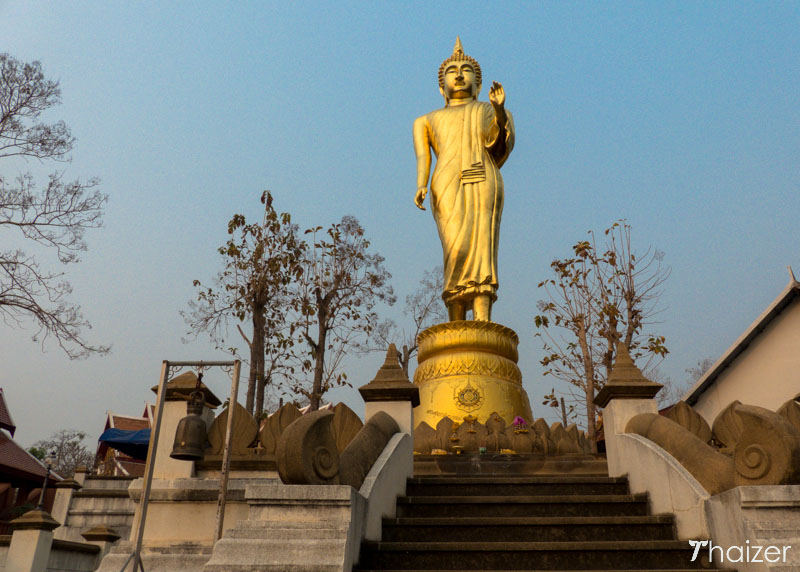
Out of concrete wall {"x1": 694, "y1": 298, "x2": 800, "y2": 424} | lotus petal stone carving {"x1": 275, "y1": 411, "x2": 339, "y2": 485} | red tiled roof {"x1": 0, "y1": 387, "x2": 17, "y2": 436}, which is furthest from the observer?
red tiled roof {"x1": 0, "y1": 387, "x2": 17, "y2": 436}

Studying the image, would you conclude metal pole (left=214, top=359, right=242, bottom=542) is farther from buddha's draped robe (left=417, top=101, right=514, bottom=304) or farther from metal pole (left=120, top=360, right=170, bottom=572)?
buddha's draped robe (left=417, top=101, right=514, bottom=304)

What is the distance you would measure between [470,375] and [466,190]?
4.34 metres

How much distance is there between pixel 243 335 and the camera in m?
18.0

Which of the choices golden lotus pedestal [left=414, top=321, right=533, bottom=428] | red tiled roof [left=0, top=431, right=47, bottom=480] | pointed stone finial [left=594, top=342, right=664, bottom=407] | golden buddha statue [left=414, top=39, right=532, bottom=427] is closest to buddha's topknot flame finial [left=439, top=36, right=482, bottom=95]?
golden buddha statue [left=414, top=39, right=532, bottom=427]

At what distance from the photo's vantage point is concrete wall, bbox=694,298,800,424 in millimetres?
15773

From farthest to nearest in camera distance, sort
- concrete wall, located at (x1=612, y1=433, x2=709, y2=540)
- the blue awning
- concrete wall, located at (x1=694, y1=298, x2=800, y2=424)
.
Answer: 1. the blue awning
2. concrete wall, located at (x1=694, y1=298, x2=800, y2=424)
3. concrete wall, located at (x1=612, y1=433, x2=709, y2=540)

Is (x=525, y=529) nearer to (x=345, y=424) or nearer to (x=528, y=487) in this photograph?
(x=528, y=487)

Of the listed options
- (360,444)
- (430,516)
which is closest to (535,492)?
(430,516)

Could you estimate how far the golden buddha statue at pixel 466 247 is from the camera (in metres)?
12.7

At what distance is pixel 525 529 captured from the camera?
18.8 ft

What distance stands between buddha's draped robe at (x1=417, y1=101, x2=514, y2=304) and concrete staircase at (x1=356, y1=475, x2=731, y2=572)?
24.9ft

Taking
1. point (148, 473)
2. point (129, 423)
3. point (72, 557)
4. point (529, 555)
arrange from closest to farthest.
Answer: point (529, 555) → point (148, 473) → point (72, 557) → point (129, 423)

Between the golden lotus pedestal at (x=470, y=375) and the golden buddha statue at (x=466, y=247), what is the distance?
0.02 metres

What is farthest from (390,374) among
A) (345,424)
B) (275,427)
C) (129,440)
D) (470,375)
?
(129,440)
